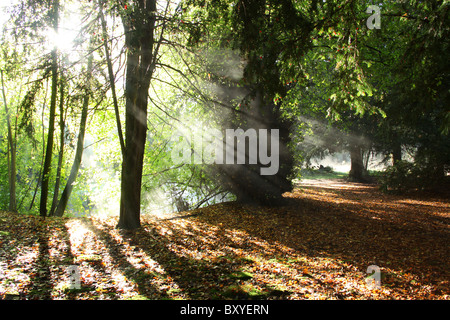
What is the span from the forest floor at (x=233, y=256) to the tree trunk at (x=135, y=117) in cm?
62

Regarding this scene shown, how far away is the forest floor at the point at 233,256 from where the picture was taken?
370 cm

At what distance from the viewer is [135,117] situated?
6.60m

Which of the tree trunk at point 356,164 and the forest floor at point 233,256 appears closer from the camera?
the forest floor at point 233,256

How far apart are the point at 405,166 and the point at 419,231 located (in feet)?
26.8

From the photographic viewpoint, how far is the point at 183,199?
12.0 m

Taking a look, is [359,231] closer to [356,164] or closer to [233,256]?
[233,256]

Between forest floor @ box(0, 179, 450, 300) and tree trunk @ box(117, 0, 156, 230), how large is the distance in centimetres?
62

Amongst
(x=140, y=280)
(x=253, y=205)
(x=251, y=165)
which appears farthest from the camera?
(x=253, y=205)

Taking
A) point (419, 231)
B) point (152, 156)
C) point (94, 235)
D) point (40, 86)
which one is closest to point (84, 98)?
point (40, 86)
